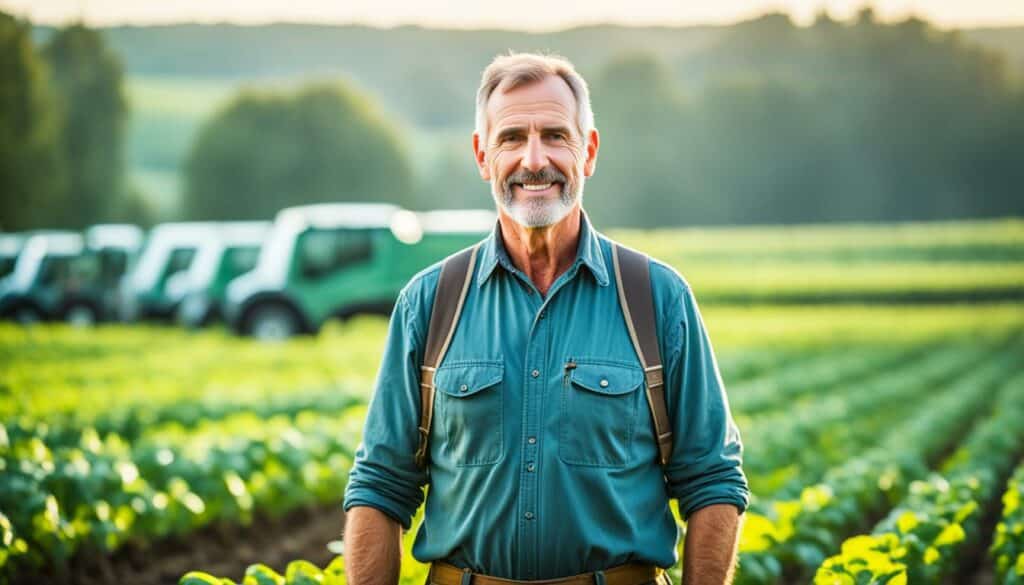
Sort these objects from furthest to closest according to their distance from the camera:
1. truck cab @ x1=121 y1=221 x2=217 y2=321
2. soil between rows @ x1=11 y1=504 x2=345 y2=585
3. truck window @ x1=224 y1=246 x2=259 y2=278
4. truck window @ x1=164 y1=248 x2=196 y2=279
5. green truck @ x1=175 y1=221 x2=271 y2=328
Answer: truck window @ x1=164 y1=248 x2=196 y2=279 < truck cab @ x1=121 y1=221 x2=217 y2=321 < truck window @ x1=224 y1=246 x2=259 y2=278 < green truck @ x1=175 y1=221 x2=271 y2=328 < soil between rows @ x1=11 y1=504 x2=345 y2=585

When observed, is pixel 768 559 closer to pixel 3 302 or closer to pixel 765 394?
pixel 765 394

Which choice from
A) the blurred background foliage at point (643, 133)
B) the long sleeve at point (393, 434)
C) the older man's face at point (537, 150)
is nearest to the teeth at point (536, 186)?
the older man's face at point (537, 150)

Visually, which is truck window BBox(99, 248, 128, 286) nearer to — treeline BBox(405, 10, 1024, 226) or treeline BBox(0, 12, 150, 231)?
treeline BBox(0, 12, 150, 231)

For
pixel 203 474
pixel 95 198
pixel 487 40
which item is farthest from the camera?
pixel 487 40

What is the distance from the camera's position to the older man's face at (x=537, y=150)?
2.95 metres

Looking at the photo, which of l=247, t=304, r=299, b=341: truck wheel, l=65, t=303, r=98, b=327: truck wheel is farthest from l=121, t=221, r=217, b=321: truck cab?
l=247, t=304, r=299, b=341: truck wheel

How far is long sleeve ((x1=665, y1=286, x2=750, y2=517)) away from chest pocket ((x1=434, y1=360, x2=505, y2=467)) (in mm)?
403

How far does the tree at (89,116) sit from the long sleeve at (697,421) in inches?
2427

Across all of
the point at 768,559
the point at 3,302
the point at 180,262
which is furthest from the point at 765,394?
the point at 3,302

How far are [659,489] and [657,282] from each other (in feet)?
1.60

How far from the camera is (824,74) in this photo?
75.4 m

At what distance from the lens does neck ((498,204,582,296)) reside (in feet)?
9.91

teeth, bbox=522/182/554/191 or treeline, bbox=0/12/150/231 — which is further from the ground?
treeline, bbox=0/12/150/231

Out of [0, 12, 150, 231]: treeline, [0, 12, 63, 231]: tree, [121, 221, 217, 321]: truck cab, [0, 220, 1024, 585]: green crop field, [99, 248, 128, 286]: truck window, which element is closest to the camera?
[0, 220, 1024, 585]: green crop field
